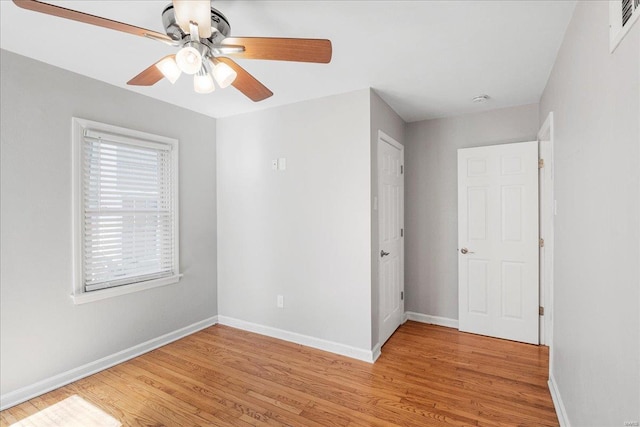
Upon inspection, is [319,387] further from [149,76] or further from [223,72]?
[149,76]

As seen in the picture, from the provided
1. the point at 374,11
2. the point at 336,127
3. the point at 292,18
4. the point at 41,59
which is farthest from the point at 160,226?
the point at 374,11

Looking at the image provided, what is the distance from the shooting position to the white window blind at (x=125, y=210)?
8.73 ft

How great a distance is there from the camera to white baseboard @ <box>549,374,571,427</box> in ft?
6.25

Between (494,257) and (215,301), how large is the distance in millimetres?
3272

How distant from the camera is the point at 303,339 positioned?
10.6 ft

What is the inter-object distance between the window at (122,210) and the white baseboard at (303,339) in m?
0.90

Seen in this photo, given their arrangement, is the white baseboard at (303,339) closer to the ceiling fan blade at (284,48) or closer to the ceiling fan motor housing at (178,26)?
the ceiling fan blade at (284,48)

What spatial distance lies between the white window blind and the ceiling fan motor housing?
1.54 meters

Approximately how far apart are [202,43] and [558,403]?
3.09m

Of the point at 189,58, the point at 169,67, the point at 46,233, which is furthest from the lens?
the point at 46,233

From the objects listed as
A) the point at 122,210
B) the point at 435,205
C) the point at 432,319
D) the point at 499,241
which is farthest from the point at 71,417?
the point at 499,241

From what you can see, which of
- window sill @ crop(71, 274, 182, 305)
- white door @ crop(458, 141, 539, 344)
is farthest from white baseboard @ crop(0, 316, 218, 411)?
white door @ crop(458, 141, 539, 344)

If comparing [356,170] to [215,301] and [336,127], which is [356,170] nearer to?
[336,127]

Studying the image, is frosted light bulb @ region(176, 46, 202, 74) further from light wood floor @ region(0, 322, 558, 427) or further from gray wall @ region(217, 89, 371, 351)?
light wood floor @ region(0, 322, 558, 427)
